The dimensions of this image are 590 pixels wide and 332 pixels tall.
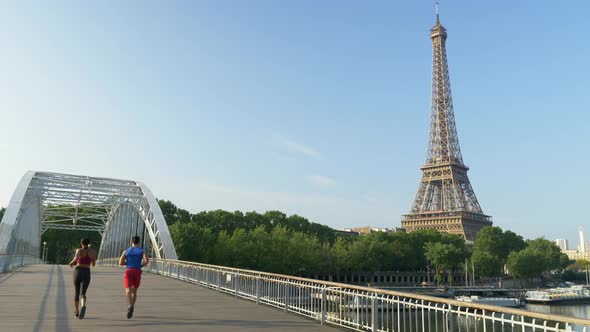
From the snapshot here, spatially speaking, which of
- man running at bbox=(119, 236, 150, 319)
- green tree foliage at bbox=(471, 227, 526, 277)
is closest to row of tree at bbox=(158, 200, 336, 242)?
green tree foliage at bbox=(471, 227, 526, 277)

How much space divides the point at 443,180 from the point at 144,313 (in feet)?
349

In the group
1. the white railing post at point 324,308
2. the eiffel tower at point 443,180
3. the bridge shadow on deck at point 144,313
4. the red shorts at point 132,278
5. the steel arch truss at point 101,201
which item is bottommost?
the bridge shadow on deck at point 144,313

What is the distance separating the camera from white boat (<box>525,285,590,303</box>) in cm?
7081

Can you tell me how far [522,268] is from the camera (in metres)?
88.2

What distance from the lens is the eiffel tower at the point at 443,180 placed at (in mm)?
108062

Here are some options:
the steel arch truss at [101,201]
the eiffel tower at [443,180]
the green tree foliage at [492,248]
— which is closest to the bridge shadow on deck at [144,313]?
the steel arch truss at [101,201]

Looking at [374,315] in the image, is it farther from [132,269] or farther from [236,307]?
[132,269]

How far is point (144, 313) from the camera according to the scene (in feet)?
36.3

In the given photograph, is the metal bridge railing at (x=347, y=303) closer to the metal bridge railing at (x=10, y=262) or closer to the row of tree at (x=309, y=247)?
the metal bridge railing at (x=10, y=262)

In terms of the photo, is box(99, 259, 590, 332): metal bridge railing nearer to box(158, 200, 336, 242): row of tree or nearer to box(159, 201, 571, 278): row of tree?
box(159, 201, 571, 278): row of tree

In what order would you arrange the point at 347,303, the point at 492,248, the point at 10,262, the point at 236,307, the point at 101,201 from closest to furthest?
the point at 347,303 < the point at 236,307 < the point at 10,262 < the point at 101,201 < the point at 492,248

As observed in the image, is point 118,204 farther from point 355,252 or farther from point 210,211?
point 355,252

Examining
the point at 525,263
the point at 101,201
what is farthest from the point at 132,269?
the point at 525,263

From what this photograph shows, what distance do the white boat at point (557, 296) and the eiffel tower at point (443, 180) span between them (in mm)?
29310
